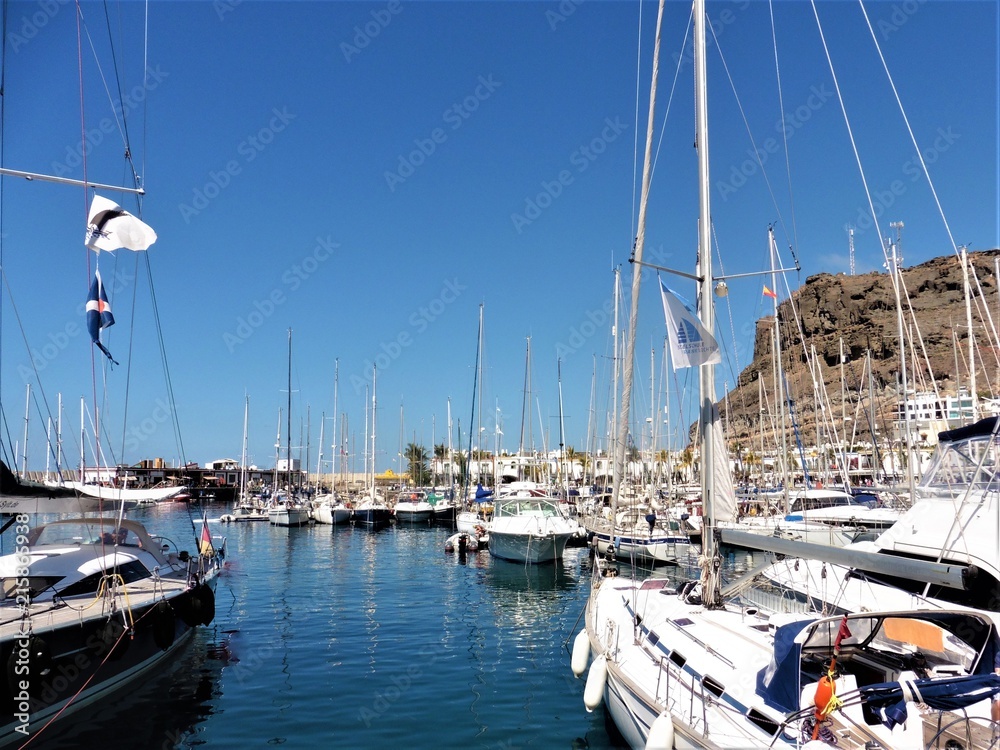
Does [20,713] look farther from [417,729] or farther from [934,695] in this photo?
[934,695]

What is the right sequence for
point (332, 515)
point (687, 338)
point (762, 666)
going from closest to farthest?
point (762, 666) < point (687, 338) < point (332, 515)

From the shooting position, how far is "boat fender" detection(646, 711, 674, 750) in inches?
295

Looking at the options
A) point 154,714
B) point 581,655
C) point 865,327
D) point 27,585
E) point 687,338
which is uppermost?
point 865,327

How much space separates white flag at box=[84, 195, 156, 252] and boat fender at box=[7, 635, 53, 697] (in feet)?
21.7

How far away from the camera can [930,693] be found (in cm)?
678

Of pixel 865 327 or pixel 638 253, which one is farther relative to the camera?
pixel 865 327

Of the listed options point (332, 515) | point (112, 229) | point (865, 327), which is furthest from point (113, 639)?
point (865, 327)

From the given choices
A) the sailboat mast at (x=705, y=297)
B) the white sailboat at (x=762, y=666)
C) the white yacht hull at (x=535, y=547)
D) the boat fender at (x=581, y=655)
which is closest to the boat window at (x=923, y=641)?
the white sailboat at (x=762, y=666)

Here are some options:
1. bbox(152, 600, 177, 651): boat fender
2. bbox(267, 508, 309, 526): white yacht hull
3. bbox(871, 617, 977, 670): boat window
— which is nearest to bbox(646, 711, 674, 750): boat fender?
bbox(871, 617, 977, 670): boat window

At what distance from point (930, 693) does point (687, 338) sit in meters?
5.95

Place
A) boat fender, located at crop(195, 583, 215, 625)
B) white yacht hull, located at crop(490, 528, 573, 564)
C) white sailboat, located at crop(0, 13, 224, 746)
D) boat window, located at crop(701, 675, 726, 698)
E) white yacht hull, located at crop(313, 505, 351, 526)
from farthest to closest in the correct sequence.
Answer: white yacht hull, located at crop(313, 505, 351, 526)
white yacht hull, located at crop(490, 528, 573, 564)
boat fender, located at crop(195, 583, 215, 625)
white sailboat, located at crop(0, 13, 224, 746)
boat window, located at crop(701, 675, 726, 698)

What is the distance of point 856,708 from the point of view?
6.76 m
